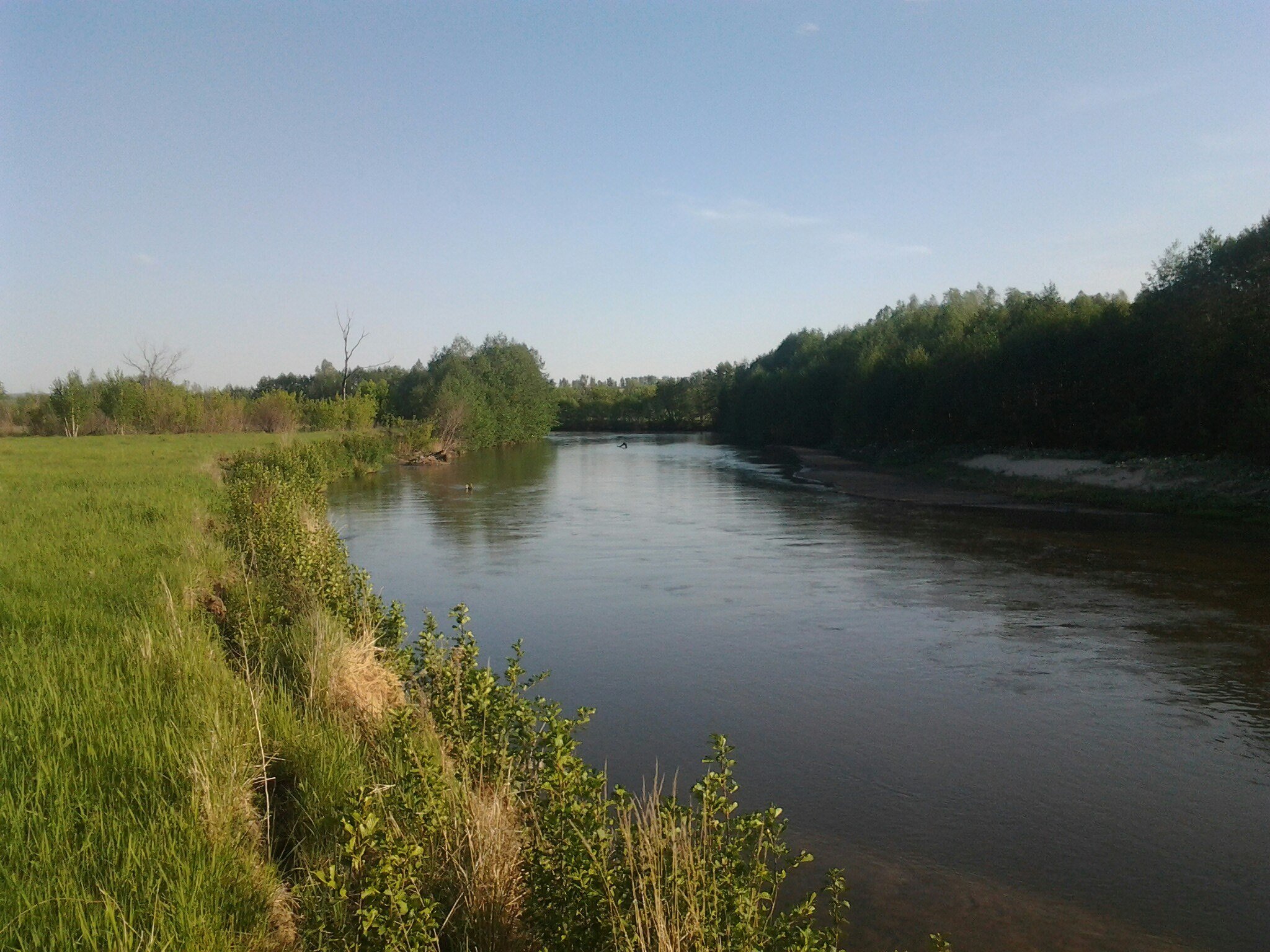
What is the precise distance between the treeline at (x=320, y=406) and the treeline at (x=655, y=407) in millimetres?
33232

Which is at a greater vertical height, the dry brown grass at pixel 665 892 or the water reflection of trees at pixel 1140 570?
the dry brown grass at pixel 665 892

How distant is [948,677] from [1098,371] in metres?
30.4

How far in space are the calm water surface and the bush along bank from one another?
1658 mm

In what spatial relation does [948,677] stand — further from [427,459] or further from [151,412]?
[151,412]

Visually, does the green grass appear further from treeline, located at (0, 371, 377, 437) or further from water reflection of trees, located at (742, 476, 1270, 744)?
treeline, located at (0, 371, 377, 437)

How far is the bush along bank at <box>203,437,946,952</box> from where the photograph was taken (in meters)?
4.06

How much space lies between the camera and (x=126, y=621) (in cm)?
729

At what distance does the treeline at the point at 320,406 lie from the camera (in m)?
58.5

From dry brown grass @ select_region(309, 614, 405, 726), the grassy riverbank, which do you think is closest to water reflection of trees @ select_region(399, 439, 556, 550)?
dry brown grass @ select_region(309, 614, 405, 726)

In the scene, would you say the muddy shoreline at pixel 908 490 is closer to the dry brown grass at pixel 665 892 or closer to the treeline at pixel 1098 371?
the treeline at pixel 1098 371

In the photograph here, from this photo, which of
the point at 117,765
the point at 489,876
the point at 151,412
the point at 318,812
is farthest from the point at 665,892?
the point at 151,412

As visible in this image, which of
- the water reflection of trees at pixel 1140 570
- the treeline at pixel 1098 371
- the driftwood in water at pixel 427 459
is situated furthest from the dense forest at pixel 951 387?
the water reflection of trees at pixel 1140 570

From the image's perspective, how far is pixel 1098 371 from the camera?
122 ft

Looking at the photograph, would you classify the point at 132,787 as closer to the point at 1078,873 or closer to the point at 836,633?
the point at 1078,873
